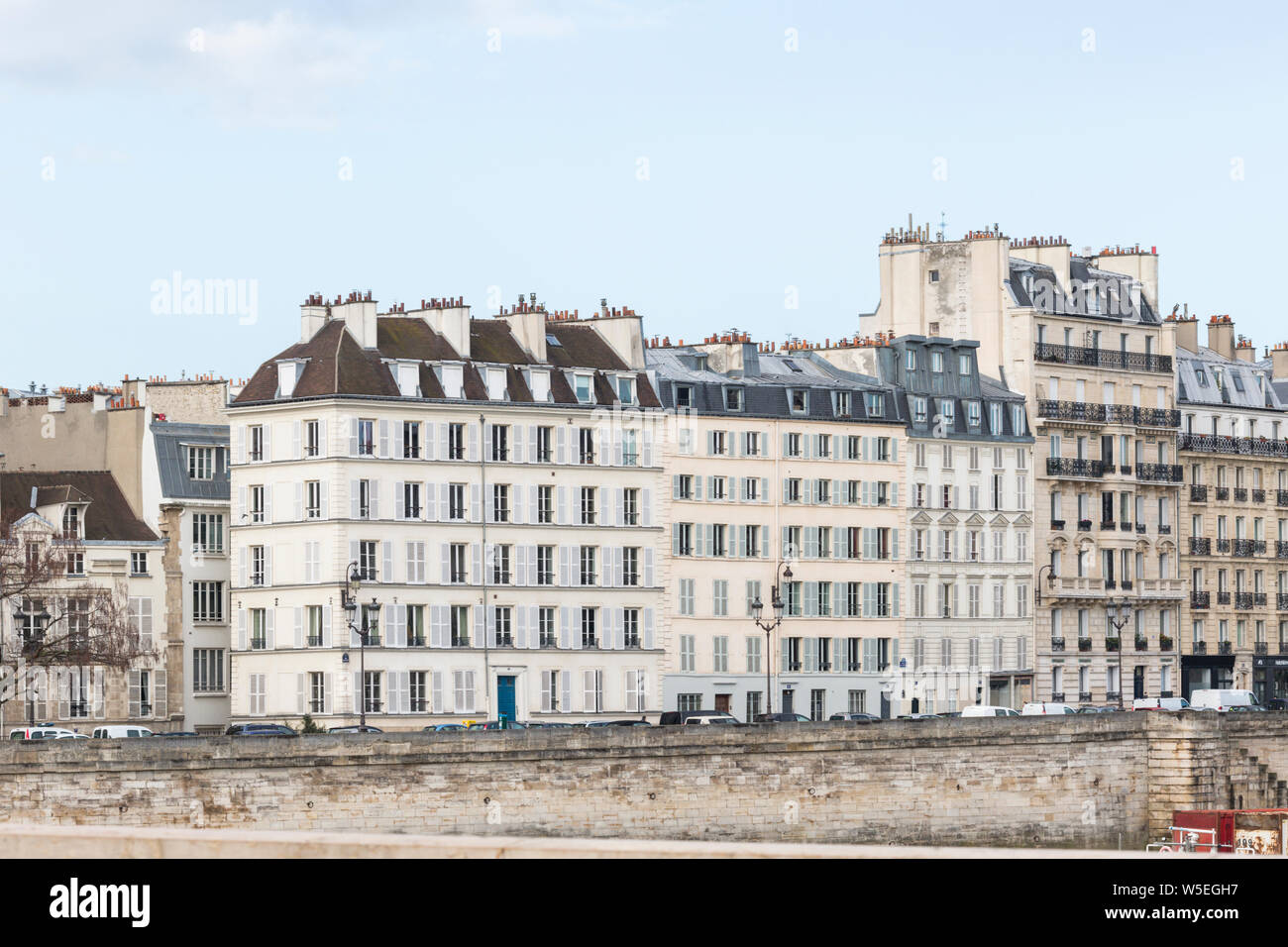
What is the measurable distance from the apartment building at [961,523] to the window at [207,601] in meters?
22.6

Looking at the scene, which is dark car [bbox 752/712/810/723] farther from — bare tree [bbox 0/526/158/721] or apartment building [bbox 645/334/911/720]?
bare tree [bbox 0/526/158/721]

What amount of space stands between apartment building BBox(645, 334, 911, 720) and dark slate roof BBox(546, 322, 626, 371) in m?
1.69

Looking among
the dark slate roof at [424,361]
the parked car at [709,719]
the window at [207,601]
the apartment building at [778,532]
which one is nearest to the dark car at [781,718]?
the parked car at [709,719]

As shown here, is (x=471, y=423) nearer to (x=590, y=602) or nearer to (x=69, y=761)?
(x=590, y=602)

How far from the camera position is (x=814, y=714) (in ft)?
275

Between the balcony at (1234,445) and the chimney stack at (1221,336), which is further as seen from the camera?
the chimney stack at (1221,336)

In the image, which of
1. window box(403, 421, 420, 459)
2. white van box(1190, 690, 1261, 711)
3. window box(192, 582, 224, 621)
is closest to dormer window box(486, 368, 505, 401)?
window box(403, 421, 420, 459)

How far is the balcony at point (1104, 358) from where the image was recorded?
301 ft

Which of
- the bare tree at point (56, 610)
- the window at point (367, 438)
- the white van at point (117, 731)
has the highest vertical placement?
the window at point (367, 438)

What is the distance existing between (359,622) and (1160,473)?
111 feet

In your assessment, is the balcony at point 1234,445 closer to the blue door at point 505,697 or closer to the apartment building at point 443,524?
the apartment building at point 443,524

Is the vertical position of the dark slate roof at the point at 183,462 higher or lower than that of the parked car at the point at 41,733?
higher

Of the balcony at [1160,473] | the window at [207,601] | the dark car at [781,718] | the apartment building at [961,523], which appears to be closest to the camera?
the dark car at [781,718]
